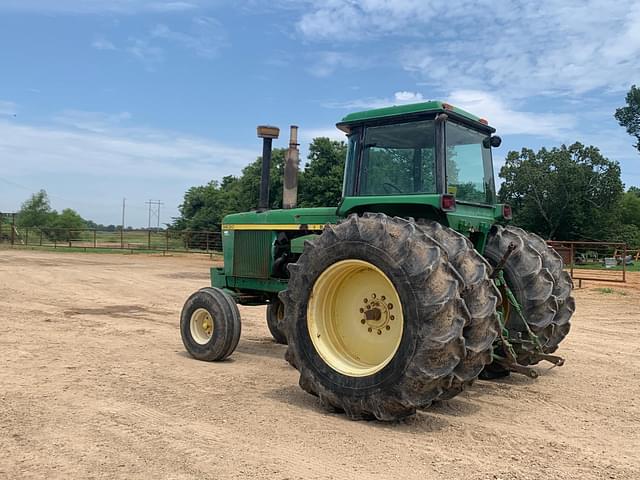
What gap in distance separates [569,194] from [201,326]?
38.9 metres

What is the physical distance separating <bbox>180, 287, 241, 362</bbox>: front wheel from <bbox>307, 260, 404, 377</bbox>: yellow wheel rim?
74.9 inches

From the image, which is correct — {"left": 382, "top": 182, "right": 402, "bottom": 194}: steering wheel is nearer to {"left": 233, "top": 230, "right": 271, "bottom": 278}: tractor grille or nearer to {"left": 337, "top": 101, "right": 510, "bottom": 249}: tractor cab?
{"left": 337, "top": 101, "right": 510, "bottom": 249}: tractor cab

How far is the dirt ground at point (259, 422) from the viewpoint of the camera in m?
3.70

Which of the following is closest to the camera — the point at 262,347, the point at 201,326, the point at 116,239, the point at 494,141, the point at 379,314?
the point at 379,314

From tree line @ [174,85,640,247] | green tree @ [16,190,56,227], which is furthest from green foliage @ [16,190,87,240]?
tree line @ [174,85,640,247]

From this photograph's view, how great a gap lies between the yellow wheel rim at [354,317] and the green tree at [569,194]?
128 feet

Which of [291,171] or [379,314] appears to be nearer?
[379,314]

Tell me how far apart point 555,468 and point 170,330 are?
6453 mm

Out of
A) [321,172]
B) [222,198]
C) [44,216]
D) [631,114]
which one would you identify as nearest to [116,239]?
[222,198]

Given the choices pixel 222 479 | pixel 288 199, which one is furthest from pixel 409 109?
pixel 222 479

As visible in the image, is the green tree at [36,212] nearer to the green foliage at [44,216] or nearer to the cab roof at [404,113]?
the green foliage at [44,216]

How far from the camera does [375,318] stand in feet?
16.2

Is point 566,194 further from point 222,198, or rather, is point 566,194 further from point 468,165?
point 468,165

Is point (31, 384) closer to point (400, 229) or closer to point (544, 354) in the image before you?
point (400, 229)
